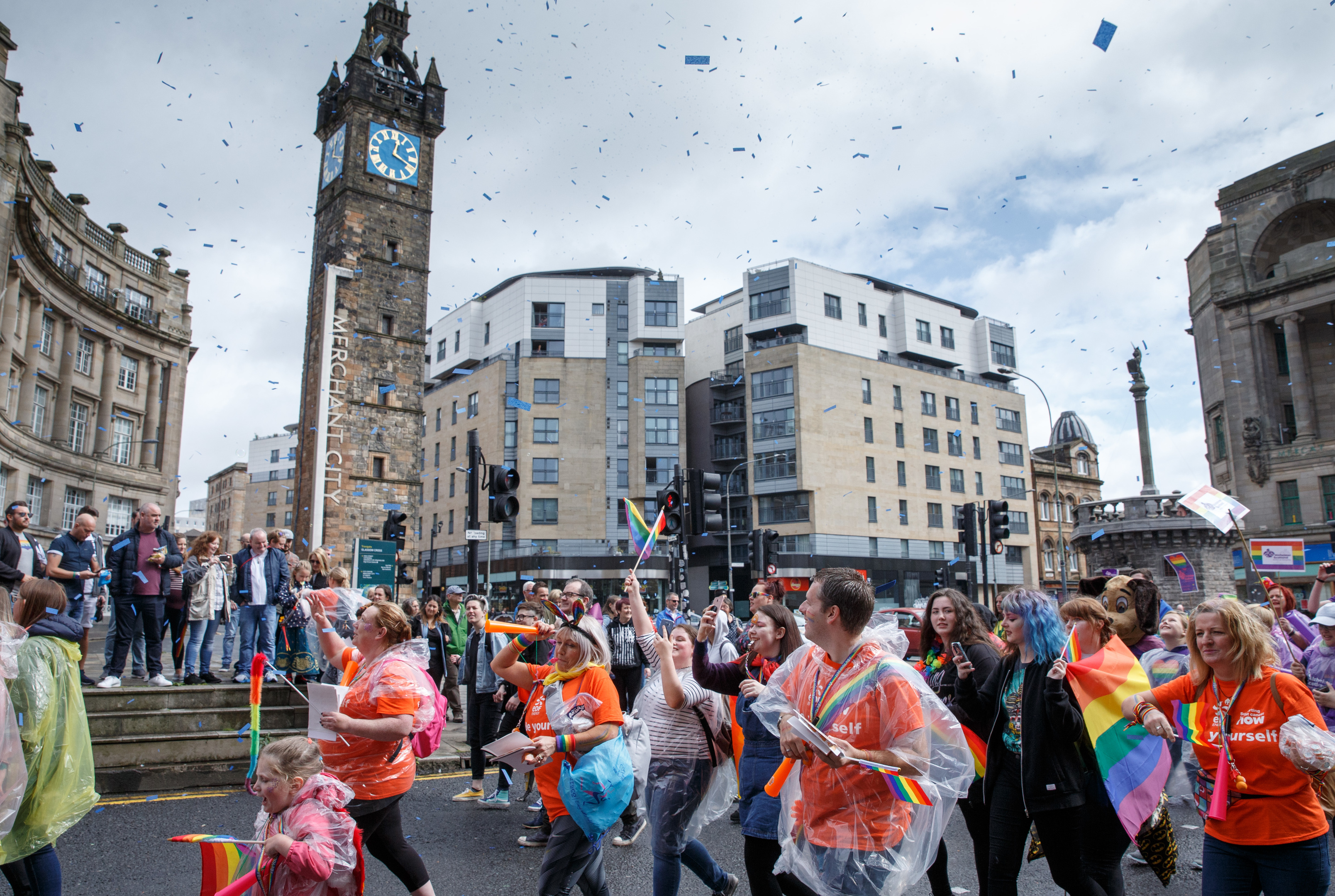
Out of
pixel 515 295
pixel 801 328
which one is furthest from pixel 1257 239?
pixel 515 295

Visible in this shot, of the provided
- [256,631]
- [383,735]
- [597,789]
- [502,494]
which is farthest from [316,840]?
[502,494]

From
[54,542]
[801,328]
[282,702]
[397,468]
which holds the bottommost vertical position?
[282,702]

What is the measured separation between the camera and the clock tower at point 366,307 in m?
34.2

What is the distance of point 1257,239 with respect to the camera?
43.1 m

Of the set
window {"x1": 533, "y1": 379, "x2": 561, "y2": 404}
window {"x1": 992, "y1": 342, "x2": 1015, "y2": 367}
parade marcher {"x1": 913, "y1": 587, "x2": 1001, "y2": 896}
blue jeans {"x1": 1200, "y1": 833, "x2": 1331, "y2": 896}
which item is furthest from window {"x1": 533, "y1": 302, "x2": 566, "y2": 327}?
blue jeans {"x1": 1200, "y1": 833, "x2": 1331, "y2": 896}

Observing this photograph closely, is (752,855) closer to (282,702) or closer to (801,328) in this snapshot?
(282,702)

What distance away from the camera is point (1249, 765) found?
11.3 feet

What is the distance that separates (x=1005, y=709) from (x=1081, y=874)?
2.57 feet

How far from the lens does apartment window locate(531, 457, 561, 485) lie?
2148 inches

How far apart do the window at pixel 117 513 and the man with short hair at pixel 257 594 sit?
40.4 meters

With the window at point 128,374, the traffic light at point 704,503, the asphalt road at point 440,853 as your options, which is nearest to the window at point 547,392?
the window at point 128,374

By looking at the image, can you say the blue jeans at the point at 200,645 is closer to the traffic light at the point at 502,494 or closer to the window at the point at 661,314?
→ the traffic light at the point at 502,494

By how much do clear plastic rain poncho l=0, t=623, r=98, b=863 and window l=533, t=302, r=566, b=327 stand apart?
5423cm

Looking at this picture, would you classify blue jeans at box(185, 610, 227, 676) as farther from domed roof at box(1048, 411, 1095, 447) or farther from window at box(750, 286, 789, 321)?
domed roof at box(1048, 411, 1095, 447)
